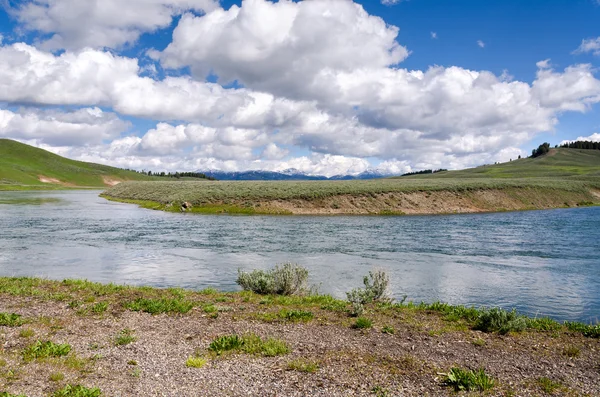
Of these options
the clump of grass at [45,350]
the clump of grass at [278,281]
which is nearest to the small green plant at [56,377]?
the clump of grass at [45,350]

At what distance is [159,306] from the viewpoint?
606 inches

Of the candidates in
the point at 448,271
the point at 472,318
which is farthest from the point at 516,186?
the point at 472,318

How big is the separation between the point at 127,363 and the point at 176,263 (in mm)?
19267

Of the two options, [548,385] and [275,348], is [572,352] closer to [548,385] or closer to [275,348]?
[548,385]

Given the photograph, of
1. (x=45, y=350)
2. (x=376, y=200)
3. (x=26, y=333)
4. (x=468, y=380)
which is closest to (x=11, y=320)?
(x=26, y=333)

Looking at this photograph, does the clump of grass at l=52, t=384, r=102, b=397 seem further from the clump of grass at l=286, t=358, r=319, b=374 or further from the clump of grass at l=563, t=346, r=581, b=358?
the clump of grass at l=563, t=346, r=581, b=358

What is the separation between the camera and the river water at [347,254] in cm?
2262

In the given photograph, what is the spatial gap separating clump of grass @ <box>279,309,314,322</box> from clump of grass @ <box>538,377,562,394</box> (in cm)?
699

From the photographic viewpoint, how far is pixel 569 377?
1012cm

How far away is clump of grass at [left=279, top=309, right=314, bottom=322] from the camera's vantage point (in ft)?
47.6

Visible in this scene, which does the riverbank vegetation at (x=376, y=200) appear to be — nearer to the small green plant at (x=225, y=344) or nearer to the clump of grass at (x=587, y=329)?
the clump of grass at (x=587, y=329)

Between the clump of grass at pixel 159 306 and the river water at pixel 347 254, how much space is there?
6.44 meters

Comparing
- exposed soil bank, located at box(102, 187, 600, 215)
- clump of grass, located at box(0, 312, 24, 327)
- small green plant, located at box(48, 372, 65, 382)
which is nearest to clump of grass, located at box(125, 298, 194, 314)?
clump of grass, located at box(0, 312, 24, 327)

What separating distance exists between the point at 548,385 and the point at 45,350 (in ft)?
39.1
